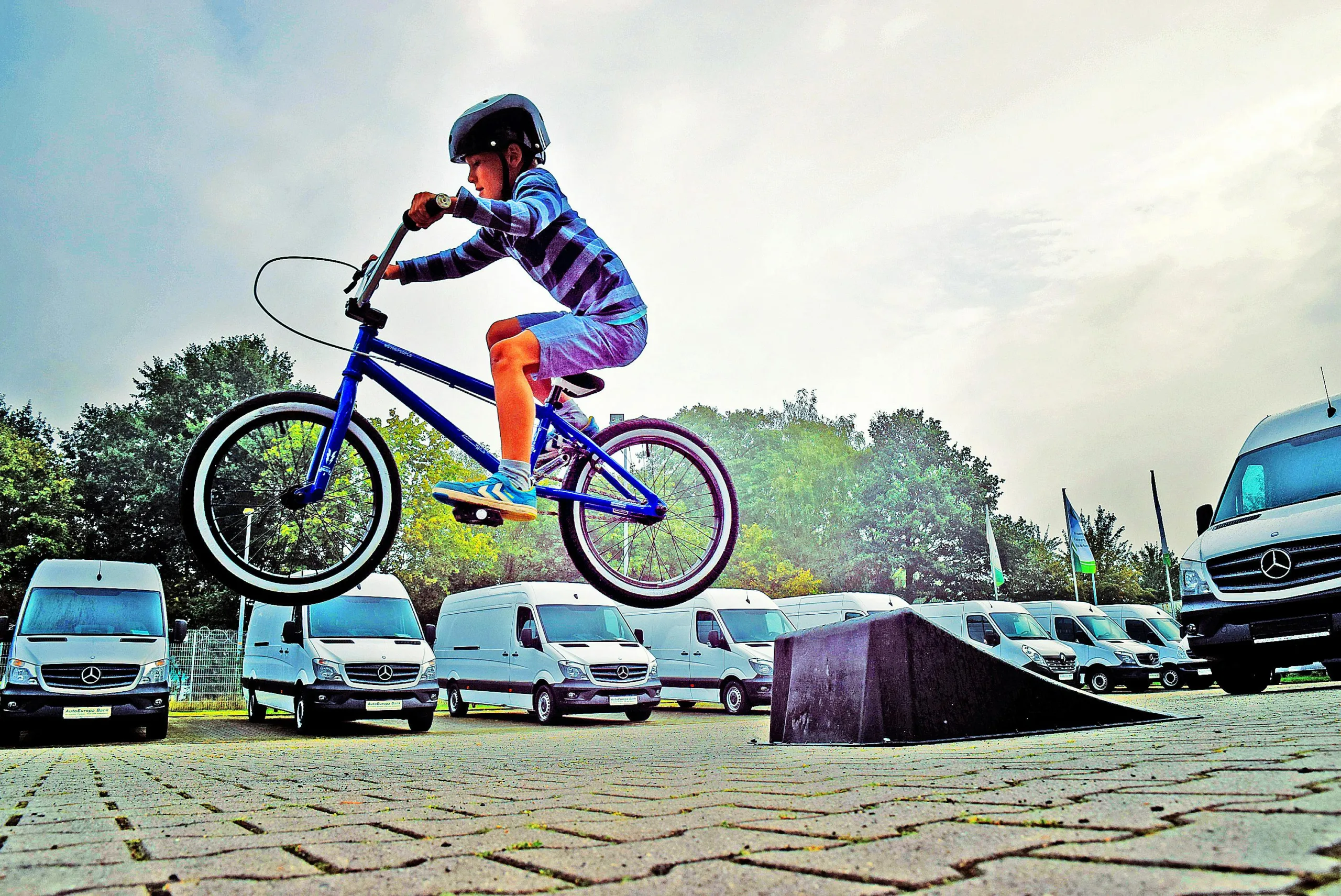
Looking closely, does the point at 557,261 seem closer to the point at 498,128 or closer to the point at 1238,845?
the point at 498,128

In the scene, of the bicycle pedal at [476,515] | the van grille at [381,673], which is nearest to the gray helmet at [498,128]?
the bicycle pedal at [476,515]

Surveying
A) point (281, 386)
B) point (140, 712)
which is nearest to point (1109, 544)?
point (281, 386)

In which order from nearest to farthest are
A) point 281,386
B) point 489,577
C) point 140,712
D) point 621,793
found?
point 621,793, point 140,712, point 281,386, point 489,577

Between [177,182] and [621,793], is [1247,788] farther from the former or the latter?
[177,182]

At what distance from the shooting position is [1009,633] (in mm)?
20469

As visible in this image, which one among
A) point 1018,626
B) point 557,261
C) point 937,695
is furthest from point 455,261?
point 1018,626

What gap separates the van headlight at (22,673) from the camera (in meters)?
12.0

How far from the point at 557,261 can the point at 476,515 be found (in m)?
1.40

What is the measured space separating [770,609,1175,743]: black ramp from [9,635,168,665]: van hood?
10.7 m

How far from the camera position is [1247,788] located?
2.55m

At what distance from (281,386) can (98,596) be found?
6.11m

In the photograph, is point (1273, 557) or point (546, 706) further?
point (546, 706)

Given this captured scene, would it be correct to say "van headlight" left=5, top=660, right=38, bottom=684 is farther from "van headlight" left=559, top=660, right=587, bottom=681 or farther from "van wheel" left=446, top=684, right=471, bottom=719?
"van wheel" left=446, top=684, right=471, bottom=719

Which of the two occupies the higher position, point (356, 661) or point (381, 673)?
point (356, 661)
